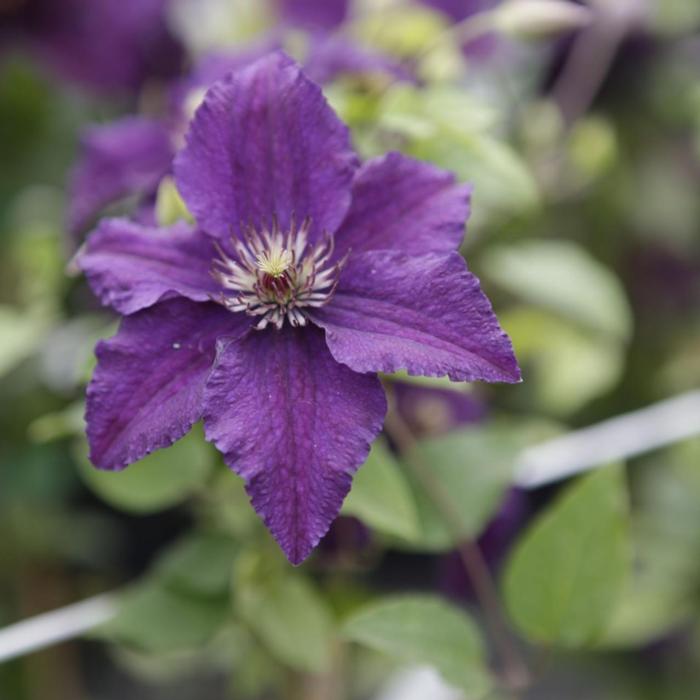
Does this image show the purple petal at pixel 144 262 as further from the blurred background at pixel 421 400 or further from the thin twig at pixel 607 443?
the thin twig at pixel 607 443

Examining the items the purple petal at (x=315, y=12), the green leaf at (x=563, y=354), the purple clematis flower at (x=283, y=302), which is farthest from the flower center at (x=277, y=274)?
the purple petal at (x=315, y=12)

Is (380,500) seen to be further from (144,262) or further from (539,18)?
(539,18)

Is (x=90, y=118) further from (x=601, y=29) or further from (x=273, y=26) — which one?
(x=601, y=29)

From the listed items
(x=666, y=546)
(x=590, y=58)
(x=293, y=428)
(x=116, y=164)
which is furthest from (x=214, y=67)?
(x=666, y=546)

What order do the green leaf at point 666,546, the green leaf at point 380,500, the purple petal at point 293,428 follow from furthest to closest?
1. the green leaf at point 666,546
2. the green leaf at point 380,500
3. the purple petal at point 293,428

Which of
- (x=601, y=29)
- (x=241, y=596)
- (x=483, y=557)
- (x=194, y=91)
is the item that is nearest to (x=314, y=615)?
(x=241, y=596)

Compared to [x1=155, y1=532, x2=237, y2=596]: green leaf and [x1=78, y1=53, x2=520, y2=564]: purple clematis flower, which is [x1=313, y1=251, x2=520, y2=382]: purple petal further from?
[x1=155, y1=532, x2=237, y2=596]: green leaf
